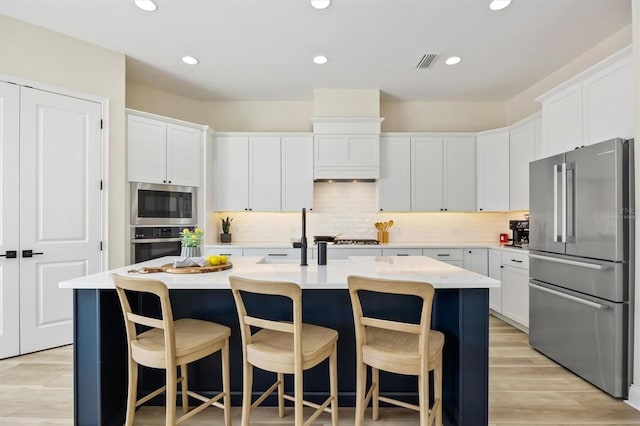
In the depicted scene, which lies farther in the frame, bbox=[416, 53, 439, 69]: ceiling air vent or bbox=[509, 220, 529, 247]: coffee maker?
bbox=[509, 220, 529, 247]: coffee maker

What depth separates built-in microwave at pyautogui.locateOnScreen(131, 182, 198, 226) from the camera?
12.9 ft

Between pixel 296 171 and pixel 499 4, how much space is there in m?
2.93

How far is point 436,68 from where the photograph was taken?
401cm

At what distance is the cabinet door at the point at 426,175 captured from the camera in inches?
189

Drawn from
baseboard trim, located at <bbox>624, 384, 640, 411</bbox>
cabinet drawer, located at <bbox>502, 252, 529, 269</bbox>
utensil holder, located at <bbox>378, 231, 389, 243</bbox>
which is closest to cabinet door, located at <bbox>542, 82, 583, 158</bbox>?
cabinet drawer, located at <bbox>502, 252, 529, 269</bbox>

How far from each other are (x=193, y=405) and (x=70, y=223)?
2.35 meters

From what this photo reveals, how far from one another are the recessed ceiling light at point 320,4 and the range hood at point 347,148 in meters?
1.84

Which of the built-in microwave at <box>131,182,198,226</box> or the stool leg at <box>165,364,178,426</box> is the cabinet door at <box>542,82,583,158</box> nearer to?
the stool leg at <box>165,364,178,426</box>

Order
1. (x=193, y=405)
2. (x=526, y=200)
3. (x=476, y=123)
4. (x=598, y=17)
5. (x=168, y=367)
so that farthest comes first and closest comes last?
1. (x=476, y=123)
2. (x=526, y=200)
3. (x=598, y=17)
4. (x=193, y=405)
5. (x=168, y=367)

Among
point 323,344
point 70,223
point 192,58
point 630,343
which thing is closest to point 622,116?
point 630,343

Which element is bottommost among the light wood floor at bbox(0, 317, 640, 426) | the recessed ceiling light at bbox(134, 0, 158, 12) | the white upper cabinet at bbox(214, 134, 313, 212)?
the light wood floor at bbox(0, 317, 640, 426)

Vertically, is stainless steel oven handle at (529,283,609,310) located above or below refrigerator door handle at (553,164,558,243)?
below

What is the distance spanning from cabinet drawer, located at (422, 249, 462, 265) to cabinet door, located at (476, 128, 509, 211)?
0.78m

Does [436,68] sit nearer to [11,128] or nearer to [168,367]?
[168,367]
